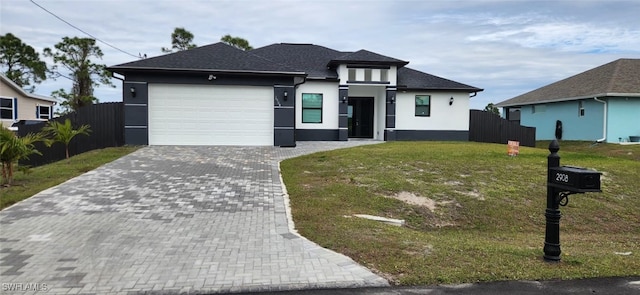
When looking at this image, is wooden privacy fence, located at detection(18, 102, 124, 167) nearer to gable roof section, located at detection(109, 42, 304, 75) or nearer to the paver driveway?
gable roof section, located at detection(109, 42, 304, 75)

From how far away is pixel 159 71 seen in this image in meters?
16.3

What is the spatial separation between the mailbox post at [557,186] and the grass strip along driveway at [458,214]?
0.22 meters

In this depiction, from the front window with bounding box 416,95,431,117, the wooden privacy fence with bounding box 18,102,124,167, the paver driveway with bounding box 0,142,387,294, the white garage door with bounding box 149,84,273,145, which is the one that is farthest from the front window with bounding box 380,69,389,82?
the paver driveway with bounding box 0,142,387,294

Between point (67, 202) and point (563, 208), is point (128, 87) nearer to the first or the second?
point (67, 202)

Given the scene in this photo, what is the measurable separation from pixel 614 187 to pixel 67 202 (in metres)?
11.9

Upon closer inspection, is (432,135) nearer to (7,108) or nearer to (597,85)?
(597,85)

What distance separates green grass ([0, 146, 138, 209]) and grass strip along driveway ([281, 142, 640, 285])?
16.7 feet

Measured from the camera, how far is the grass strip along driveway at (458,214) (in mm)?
5008

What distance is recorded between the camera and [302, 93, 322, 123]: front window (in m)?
20.9

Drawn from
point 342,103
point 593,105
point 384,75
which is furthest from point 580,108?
point 342,103

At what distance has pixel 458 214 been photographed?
8.36 m

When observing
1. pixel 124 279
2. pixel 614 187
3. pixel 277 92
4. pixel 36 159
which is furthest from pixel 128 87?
pixel 614 187

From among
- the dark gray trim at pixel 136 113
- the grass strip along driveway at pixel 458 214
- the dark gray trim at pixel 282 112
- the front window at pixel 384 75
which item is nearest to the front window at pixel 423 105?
the front window at pixel 384 75

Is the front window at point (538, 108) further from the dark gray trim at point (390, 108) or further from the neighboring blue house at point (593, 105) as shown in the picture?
the dark gray trim at point (390, 108)
